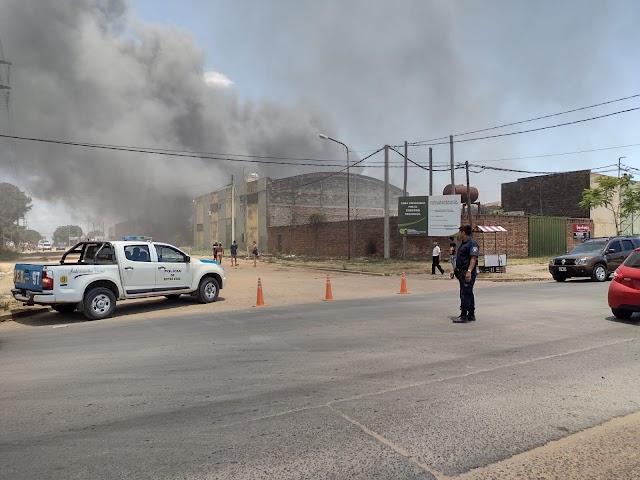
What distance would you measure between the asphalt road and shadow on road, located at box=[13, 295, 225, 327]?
2141 millimetres

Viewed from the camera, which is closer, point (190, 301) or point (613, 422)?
point (613, 422)

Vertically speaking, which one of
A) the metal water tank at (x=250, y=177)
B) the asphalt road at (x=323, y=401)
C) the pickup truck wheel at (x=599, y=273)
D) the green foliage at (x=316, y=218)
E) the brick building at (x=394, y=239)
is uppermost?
the metal water tank at (x=250, y=177)

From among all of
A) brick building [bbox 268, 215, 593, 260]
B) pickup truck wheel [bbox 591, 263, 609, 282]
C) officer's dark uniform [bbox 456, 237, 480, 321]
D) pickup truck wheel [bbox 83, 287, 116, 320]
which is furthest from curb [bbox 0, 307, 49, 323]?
brick building [bbox 268, 215, 593, 260]

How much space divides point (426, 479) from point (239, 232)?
175ft

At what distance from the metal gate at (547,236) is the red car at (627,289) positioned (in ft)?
81.8

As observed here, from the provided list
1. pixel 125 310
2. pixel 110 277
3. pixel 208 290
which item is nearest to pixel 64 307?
pixel 125 310

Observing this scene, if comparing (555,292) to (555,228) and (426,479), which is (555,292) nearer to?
(426,479)

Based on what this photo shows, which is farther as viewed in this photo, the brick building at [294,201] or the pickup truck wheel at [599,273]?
the brick building at [294,201]

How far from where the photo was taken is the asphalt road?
9.80 feet

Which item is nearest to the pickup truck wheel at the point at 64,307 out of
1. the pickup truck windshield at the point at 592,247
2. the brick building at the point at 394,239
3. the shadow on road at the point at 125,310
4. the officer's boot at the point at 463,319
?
the shadow on road at the point at 125,310

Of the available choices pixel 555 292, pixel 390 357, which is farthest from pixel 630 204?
pixel 390 357

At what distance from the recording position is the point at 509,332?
280 inches

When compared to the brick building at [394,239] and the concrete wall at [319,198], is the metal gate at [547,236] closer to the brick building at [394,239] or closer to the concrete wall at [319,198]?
the brick building at [394,239]

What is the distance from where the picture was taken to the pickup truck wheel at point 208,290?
38.5 ft
